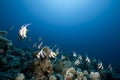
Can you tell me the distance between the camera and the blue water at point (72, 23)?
237 ft

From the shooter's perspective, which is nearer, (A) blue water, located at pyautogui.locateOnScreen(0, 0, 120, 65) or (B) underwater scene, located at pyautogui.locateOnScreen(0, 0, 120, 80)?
(B) underwater scene, located at pyautogui.locateOnScreen(0, 0, 120, 80)

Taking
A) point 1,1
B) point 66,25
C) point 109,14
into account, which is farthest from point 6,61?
point 66,25

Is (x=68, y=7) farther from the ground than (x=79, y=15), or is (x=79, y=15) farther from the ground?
(x=68, y=7)

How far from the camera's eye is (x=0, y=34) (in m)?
6.64

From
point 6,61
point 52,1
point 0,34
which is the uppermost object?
point 52,1

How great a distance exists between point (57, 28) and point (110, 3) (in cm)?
2690

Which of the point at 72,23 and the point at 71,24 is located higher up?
the point at 72,23

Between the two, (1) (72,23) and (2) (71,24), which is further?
(1) (72,23)

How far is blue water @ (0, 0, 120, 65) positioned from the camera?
237ft

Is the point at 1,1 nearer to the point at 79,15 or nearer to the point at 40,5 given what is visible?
the point at 40,5

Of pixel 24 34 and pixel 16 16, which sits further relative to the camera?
pixel 16 16

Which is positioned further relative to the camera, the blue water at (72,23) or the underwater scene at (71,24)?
the blue water at (72,23)

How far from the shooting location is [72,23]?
380ft

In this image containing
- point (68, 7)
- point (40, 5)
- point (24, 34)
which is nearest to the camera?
point (24, 34)
